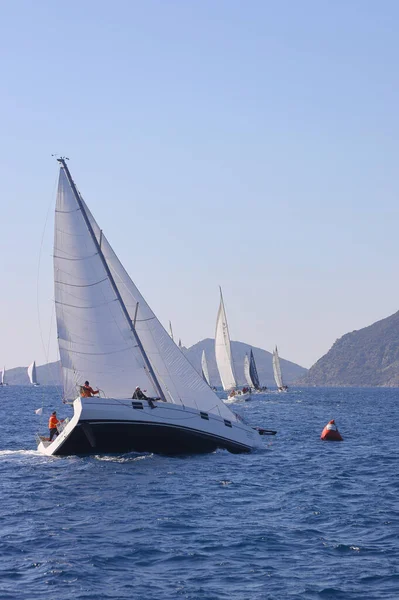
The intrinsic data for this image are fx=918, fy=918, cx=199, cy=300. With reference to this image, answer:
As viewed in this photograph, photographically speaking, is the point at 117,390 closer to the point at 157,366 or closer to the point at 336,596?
the point at 157,366

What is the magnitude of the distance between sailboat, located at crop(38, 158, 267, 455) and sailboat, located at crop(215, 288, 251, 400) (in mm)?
77896

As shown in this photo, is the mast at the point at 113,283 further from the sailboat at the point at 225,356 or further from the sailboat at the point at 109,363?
the sailboat at the point at 225,356

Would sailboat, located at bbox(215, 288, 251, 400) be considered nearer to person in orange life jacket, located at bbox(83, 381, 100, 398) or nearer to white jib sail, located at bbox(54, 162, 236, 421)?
white jib sail, located at bbox(54, 162, 236, 421)

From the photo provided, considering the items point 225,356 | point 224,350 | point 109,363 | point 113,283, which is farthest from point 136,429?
point 225,356

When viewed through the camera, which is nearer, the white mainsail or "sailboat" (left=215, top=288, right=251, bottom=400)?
"sailboat" (left=215, top=288, right=251, bottom=400)

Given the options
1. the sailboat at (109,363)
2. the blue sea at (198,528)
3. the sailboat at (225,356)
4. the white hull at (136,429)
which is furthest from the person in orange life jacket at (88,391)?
the sailboat at (225,356)

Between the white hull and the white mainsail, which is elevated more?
the white mainsail

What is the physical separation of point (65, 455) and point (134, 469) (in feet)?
15.8

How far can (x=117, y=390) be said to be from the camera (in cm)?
3672

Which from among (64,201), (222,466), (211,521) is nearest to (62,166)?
(64,201)

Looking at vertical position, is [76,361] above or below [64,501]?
above

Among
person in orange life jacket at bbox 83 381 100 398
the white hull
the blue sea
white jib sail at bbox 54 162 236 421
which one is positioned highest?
white jib sail at bbox 54 162 236 421

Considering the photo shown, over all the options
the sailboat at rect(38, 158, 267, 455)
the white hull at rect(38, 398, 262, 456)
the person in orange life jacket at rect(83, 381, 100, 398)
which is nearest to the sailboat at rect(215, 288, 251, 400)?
the sailboat at rect(38, 158, 267, 455)

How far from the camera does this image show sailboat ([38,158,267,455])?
34.6m
